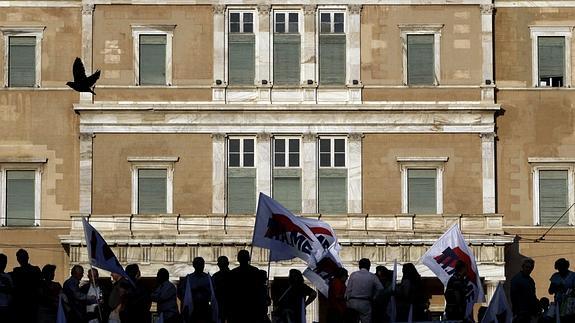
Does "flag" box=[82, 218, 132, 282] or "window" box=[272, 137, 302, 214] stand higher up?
"window" box=[272, 137, 302, 214]

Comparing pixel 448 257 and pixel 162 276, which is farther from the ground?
pixel 448 257

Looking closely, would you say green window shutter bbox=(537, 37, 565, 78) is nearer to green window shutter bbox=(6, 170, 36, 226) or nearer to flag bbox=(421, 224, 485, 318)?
green window shutter bbox=(6, 170, 36, 226)

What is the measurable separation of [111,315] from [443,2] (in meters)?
26.6

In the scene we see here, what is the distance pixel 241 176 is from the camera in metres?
63.2

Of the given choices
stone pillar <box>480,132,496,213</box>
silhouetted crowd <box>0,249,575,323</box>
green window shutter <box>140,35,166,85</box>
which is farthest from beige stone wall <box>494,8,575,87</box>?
silhouetted crowd <box>0,249,575,323</box>

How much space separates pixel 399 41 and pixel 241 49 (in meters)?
4.60

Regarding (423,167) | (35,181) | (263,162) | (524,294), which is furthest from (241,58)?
(524,294)

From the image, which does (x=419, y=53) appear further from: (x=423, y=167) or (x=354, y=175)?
(x=354, y=175)

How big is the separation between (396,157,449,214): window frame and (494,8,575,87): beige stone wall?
10.2 ft

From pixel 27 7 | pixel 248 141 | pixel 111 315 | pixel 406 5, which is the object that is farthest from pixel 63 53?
pixel 111 315

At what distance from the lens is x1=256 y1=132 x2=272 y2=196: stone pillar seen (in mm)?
63062

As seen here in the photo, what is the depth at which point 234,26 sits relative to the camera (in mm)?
63781

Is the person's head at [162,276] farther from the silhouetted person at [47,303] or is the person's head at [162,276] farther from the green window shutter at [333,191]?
the green window shutter at [333,191]

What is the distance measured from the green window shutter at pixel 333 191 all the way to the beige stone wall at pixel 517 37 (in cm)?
547
